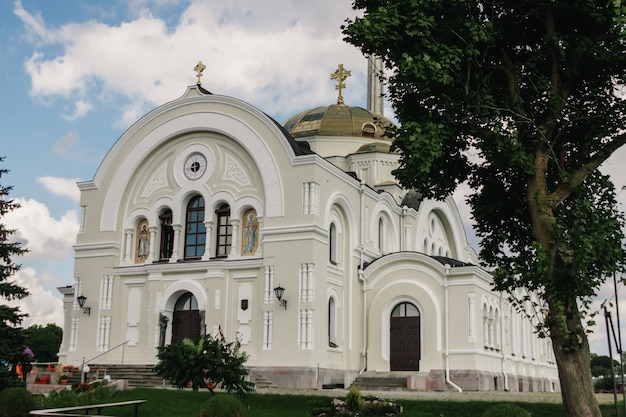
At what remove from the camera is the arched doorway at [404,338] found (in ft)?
96.7

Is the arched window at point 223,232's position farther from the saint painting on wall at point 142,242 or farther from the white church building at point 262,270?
the saint painting on wall at point 142,242

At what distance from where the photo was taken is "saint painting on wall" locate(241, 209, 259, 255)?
29.4m

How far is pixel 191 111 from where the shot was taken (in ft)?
103

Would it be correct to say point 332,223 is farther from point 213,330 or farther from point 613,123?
point 613,123

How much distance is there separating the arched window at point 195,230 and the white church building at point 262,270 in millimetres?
59

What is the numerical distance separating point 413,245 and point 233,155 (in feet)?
32.9

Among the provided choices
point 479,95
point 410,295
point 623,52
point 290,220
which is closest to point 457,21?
point 479,95

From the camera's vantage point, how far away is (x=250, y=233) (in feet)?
97.3

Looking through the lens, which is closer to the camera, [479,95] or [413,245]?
[479,95]

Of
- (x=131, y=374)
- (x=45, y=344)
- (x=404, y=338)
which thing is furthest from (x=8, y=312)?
(x=45, y=344)

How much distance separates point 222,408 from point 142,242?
18.2m

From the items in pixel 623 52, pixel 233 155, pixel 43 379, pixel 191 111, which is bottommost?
pixel 43 379

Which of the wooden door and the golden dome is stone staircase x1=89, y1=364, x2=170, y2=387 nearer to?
the wooden door

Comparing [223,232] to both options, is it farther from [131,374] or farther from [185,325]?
[131,374]
